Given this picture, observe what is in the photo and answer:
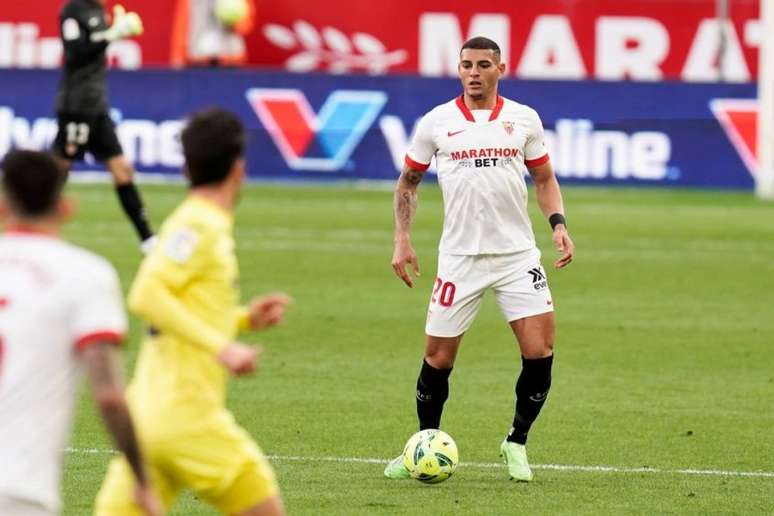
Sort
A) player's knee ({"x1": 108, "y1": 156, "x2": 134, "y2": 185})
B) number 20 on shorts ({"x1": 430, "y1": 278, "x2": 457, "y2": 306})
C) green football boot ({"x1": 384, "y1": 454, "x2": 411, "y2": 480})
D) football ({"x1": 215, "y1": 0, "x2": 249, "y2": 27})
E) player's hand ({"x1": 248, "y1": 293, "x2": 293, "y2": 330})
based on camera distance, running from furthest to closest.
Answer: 1. football ({"x1": 215, "y1": 0, "x2": 249, "y2": 27})
2. player's knee ({"x1": 108, "y1": 156, "x2": 134, "y2": 185})
3. number 20 on shorts ({"x1": 430, "y1": 278, "x2": 457, "y2": 306})
4. green football boot ({"x1": 384, "y1": 454, "x2": 411, "y2": 480})
5. player's hand ({"x1": 248, "y1": 293, "x2": 293, "y2": 330})

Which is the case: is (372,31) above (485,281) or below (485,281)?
below

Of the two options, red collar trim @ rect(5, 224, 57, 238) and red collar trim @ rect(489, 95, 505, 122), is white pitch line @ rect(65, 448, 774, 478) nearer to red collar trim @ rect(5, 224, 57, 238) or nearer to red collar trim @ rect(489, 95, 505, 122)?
red collar trim @ rect(489, 95, 505, 122)

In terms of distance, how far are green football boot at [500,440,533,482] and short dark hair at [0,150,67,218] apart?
Result: 4855 millimetres

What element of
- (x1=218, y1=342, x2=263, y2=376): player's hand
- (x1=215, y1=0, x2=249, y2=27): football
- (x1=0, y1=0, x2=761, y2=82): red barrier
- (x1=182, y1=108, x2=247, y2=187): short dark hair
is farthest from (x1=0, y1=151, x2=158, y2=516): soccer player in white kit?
(x1=0, y1=0, x2=761, y2=82): red barrier

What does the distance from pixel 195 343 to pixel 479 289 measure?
4092 mm

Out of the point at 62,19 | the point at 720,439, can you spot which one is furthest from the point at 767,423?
the point at 62,19

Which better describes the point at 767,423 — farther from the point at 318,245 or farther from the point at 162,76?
the point at 162,76

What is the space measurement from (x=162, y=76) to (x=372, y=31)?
9.59 m

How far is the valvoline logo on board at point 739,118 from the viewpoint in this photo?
2720cm

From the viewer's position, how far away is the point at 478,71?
9.93m

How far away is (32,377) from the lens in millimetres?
5332

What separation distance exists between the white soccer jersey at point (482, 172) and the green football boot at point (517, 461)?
1.06 m

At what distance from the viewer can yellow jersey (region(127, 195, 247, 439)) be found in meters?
6.05

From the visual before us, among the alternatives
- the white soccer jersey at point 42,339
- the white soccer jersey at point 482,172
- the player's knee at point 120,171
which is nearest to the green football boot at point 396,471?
the white soccer jersey at point 482,172
